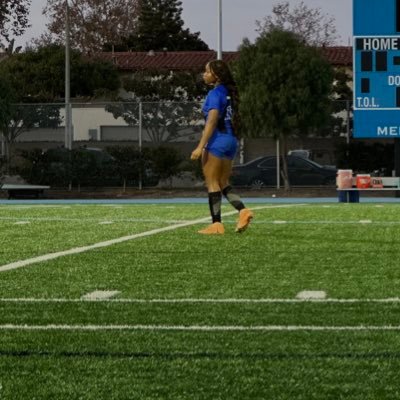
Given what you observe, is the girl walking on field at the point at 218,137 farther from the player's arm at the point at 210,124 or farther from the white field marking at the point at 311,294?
the white field marking at the point at 311,294

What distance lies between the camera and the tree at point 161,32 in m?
91.9

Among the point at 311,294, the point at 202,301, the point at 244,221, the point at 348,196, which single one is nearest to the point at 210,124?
the point at 244,221

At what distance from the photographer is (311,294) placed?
8.34 m

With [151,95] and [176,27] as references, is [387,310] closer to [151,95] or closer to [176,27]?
[151,95]

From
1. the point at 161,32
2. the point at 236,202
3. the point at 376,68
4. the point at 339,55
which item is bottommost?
the point at 236,202

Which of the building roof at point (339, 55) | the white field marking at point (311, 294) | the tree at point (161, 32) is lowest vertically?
the white field marking at point (311, 294)

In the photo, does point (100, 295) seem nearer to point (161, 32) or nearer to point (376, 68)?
point (376, 68)

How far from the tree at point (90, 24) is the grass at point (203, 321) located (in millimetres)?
68509

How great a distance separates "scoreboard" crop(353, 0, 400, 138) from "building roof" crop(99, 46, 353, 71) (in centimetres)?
3422

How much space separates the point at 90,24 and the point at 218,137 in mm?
68763

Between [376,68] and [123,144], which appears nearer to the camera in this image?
[376,68]

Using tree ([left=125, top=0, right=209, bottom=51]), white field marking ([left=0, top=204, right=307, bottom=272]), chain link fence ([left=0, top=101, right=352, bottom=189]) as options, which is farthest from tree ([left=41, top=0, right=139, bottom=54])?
white field marking ([left=0, top=204, right=307, bottom=272])

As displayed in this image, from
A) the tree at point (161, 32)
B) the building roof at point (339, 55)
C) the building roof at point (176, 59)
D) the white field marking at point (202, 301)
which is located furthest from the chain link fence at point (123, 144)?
the tree at point (161, 32)

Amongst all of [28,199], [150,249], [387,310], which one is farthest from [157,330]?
[28,199]
